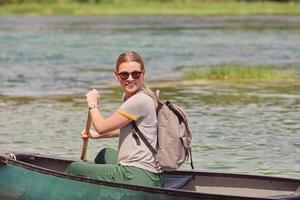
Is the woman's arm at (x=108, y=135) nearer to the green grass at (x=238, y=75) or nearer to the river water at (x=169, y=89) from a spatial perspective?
the river water at (x=169, y=89)

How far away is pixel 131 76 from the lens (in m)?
9.78

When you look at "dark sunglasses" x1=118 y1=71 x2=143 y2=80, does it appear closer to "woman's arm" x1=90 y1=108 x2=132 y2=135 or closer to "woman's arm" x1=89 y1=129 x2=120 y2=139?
"woman's arm" x1=90 y1=108 x2=132 y2=135

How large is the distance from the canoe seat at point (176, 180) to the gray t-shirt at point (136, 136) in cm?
68

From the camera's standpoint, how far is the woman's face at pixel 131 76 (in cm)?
977

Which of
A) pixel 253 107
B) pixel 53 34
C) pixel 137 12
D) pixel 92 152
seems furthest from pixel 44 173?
pixel 137 12

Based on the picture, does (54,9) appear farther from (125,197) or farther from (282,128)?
(125,197)

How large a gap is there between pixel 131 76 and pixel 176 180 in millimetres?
1459

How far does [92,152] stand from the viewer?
15.7 meters

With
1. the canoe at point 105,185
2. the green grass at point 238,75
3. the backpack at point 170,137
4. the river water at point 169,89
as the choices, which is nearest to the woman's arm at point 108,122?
the backpack at point 170,137

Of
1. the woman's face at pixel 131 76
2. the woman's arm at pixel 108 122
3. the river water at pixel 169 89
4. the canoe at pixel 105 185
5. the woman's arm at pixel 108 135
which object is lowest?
the canoe at pixel 105 185

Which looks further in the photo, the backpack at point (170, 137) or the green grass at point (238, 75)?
the green grass at point (238, 75)

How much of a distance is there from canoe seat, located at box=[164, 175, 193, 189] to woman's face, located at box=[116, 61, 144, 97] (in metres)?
1.21

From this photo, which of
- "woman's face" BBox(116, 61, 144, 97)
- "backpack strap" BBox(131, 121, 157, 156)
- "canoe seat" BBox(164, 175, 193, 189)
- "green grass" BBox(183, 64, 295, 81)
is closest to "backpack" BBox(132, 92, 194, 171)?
"backpack strap" BBox(131, 121, 157, 156)

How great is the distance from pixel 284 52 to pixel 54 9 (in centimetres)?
4304
